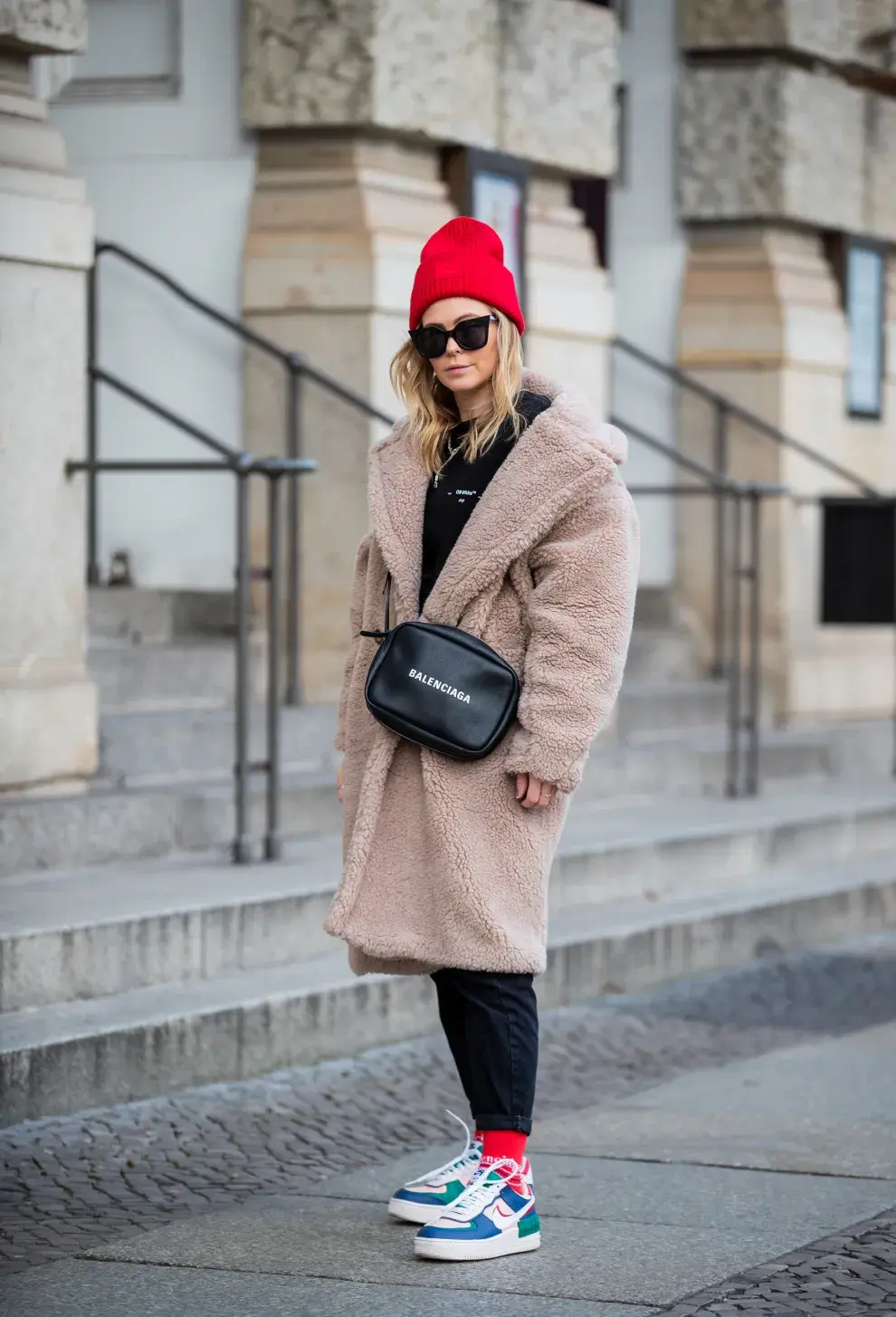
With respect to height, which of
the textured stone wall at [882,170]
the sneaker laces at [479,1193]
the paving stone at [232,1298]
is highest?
the textured stone wall at [882,170]

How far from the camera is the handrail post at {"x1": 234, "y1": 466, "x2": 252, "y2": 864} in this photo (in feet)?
23.6

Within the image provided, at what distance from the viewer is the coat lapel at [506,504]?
4562 millimetres

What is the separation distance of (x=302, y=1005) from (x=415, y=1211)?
163 cm

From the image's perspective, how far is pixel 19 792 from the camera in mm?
7258

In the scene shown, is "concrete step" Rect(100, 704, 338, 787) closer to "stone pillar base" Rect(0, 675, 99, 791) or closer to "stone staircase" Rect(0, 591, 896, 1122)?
"stone staircase" Rect(0, 591, 896, 1122)

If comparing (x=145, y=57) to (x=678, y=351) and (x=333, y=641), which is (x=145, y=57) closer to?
(x=333, y=641)

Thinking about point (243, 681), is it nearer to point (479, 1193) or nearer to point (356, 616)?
point (356, 616)

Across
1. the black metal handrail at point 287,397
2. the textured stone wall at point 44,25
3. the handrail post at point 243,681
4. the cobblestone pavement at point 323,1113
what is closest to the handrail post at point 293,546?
the black metal handrail at point 287,397

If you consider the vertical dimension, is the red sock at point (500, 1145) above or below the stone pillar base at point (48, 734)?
below

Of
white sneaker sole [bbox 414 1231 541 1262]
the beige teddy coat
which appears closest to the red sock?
white sneaker sole [bbox 414 1231 541 1262]

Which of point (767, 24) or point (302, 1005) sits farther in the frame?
point (767, 24)

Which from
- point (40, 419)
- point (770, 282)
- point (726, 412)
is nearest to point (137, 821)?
point (40, 419)

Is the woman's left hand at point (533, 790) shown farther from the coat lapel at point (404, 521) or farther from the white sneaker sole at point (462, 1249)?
the white sneaker sole at point (462, 1249)

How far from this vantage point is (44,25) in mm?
7215
